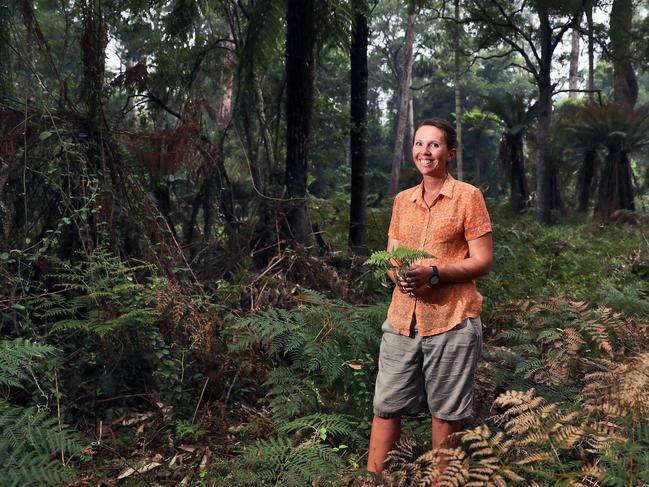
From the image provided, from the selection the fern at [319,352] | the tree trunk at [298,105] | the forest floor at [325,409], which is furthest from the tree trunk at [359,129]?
the fern at [319,352]

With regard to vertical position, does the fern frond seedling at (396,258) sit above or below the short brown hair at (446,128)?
below

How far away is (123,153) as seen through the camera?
15.9ft

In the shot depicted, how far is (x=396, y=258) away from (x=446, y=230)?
27cm

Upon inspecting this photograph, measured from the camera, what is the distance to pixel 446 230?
2566 mm

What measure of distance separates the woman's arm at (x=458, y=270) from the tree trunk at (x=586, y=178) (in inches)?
547

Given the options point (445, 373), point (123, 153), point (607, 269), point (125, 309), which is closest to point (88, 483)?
point (125, 309)

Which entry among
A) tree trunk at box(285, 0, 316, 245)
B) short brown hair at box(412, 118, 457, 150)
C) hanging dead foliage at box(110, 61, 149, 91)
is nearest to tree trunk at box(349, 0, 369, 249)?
tree trunk at box(285, 0, 316, 245)

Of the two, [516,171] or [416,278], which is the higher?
[516,171]

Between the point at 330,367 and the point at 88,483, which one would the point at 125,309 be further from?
the point at 330,367

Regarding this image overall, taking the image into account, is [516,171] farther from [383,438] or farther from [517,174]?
[383,438]

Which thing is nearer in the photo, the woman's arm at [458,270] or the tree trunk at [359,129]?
the woman's arm at [458,270]

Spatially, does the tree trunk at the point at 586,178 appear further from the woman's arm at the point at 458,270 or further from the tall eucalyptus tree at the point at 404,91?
the woman's arm at the point at 458,270

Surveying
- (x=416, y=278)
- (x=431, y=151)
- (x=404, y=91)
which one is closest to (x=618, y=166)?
(x=404, y=91)

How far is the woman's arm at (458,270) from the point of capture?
2447mm
